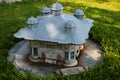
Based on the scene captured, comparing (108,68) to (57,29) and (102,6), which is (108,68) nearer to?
(57,29)

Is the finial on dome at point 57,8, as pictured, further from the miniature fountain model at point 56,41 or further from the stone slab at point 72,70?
the stone slab at point 72,70

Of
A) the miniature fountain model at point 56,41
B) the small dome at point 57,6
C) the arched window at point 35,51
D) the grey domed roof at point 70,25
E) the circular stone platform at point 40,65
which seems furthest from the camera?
the arched window at point 35,51

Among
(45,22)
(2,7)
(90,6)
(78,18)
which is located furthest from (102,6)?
(45,22)

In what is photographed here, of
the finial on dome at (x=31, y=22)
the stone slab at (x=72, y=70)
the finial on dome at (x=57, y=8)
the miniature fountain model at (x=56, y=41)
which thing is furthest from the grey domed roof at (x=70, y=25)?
the stone slab at (x=72, y=70)

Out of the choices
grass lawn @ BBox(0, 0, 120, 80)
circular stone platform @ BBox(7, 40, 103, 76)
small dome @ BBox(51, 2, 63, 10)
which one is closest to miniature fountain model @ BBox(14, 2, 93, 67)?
small dome @ BBox(51, 2, 63, 10)

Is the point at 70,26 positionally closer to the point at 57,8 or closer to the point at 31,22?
the point at 57,8

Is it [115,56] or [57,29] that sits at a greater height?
[57,29]
